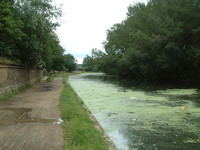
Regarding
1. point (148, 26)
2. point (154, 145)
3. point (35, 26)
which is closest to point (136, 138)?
point (154, 145)

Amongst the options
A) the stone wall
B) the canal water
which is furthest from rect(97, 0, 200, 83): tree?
the stone wall

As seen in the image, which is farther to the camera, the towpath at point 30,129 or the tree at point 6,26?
the tree at point 6,26

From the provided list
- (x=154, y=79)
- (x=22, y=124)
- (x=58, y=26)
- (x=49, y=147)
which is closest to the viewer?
(x=49, y=147)

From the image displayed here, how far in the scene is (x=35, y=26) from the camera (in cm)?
2000

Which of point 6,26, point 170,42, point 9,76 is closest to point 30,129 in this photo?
point 6,26

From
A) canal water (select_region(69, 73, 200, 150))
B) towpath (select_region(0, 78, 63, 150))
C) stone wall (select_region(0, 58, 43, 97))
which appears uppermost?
stone wall (select_region(0, 58, 43, 97))

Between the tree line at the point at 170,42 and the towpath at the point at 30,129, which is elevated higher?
the tree line at the point at 170,42

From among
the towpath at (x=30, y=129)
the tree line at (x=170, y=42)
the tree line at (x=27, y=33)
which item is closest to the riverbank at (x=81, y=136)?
the towpath at (x=30, y=129)

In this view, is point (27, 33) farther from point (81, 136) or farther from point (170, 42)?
point (170, 42)

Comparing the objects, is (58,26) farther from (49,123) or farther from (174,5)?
(49,123)

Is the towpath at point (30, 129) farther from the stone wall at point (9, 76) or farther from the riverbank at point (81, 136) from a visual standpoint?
the stone wall at point (9, 76)

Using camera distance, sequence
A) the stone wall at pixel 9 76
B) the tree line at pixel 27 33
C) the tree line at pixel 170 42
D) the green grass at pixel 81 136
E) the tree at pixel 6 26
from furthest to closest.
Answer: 1. the tree line at pixel 170 42
2. the tree line at pixel 27 33
3. the stone wall at pixel 9 76
4. the tree at pixel 6 26
5. the green grass at pixel 81 136

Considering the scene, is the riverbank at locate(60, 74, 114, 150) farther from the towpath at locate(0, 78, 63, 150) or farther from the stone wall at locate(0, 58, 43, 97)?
the stone wall at locate(0, 58, 43, 97)

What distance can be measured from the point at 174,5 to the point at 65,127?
26.5 meters
